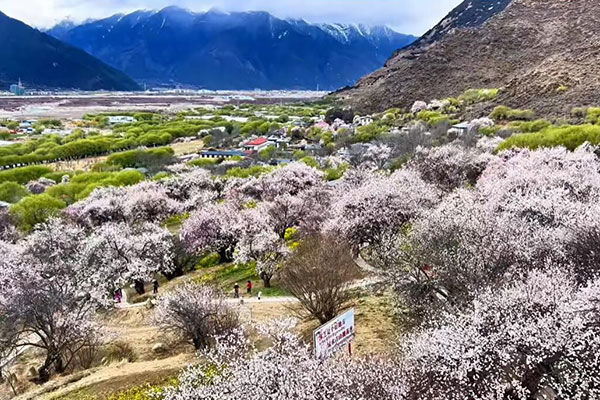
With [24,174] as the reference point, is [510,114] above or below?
below

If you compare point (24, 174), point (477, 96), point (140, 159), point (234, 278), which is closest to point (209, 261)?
point (234, 278)

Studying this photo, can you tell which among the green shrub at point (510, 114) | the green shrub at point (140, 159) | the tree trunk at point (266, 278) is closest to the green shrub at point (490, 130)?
the green shrub at point (510, 114)

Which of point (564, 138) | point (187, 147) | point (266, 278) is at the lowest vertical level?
point (266, 278)

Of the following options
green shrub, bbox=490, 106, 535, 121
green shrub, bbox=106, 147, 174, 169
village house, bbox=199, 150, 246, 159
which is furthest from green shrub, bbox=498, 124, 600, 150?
green shrub, bbox=106, 147, 174, 169

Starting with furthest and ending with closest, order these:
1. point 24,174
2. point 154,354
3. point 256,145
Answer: point 256,145
point 24,174
point 154,354

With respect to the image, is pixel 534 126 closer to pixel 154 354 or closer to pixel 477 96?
pixel 477 96

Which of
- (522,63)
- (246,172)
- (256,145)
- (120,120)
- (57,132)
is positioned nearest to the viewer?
(246,172)

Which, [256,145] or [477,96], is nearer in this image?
[477,96]
